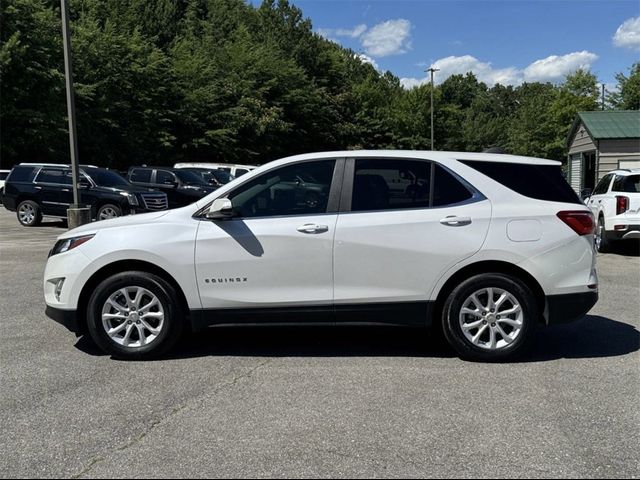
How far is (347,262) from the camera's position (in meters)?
4.85

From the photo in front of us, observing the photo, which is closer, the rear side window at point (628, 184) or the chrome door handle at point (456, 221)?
the chrome door handle at point (456, 221)

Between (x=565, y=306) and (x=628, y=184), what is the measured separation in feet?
25.2

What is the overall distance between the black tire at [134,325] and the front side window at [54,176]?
13.0 metres

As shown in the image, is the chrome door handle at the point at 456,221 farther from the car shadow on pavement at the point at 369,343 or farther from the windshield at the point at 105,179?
the windshield at the point at 105,179

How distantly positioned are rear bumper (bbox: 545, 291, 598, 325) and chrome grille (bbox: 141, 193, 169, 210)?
13.8m

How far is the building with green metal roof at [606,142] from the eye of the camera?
2064 cm

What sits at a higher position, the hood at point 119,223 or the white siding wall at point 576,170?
the white siding wall at point 576,170

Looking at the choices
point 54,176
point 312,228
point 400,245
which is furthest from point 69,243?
point 54,176

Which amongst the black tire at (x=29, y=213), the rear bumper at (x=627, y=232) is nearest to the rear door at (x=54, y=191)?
the black tire at (x=29, y=213)

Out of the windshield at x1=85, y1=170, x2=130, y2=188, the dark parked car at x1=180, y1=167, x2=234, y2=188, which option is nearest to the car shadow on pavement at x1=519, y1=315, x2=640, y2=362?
the windshield at x1=85, y1=170, x2=130, y2=188

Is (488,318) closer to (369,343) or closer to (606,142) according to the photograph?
(369,343)

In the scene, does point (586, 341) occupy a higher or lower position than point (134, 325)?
lower

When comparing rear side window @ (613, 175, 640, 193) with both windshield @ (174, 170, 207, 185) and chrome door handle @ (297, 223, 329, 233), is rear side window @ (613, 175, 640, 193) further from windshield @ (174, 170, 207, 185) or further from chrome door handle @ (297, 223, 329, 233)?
windshield @ (174, 170, 207, 185)

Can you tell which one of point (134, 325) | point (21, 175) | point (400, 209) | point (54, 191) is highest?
point (21, 175)
